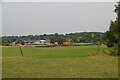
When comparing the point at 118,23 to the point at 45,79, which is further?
the point at 118,23

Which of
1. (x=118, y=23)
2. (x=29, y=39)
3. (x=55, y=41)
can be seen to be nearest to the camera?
(x=118, y=23)

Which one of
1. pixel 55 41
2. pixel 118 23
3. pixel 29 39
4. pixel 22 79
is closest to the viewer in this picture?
pixel 22 79

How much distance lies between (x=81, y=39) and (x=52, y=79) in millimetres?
72262

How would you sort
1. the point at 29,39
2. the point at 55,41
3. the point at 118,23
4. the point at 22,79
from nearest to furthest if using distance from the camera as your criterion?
the point at 22,79
the point at 118,23
the point at 55,41
the point at 29,39

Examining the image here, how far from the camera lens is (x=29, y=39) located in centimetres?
8312

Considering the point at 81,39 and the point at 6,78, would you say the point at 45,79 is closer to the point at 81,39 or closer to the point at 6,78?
the point at 6,78

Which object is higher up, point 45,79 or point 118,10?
point 118,10

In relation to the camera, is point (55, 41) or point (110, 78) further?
point (55, 41)

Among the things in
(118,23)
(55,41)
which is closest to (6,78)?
(118,23)

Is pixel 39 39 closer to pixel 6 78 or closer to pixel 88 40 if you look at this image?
pixel 88 40

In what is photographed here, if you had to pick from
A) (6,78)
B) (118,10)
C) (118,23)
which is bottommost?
(6,78)

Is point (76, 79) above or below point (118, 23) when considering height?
below

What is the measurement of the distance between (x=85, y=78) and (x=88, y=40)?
71148mm

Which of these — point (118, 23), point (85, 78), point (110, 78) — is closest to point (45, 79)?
point (85, 78)
